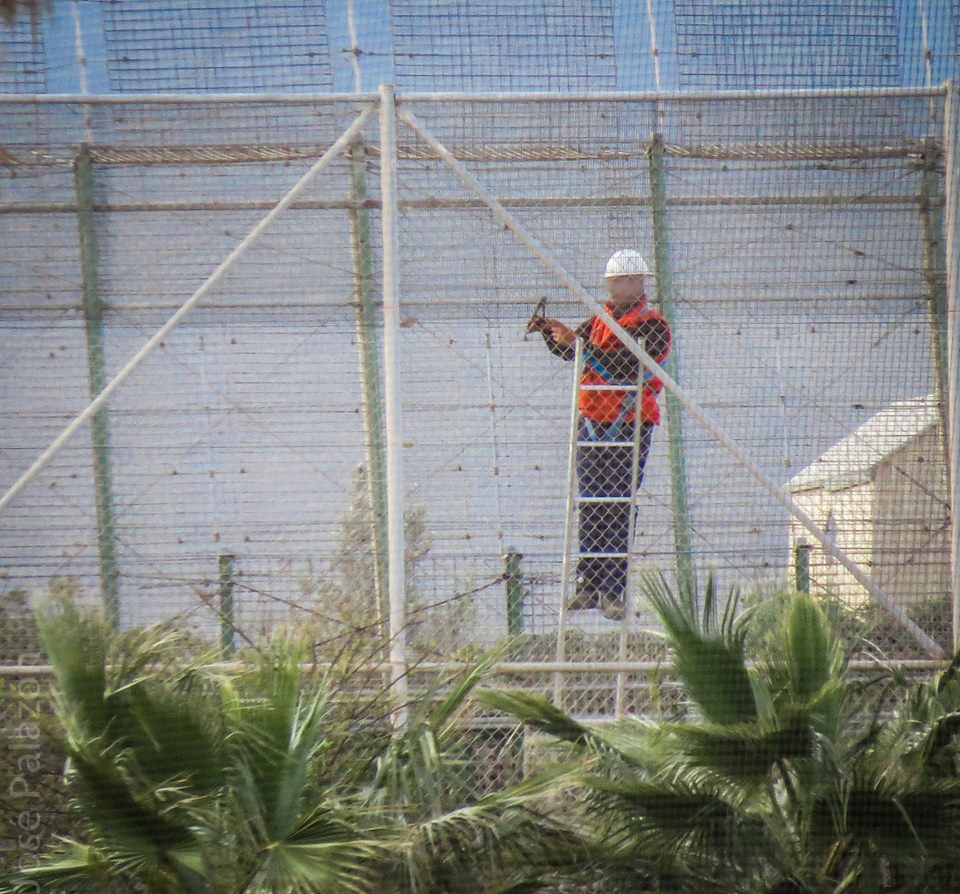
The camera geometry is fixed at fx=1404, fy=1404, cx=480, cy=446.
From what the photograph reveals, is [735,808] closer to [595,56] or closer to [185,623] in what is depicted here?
[185,623]

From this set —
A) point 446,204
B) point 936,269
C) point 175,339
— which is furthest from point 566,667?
point 936,269

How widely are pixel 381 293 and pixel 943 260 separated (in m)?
2.43

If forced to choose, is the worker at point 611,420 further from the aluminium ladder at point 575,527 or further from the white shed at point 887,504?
the white shed at point 887,504

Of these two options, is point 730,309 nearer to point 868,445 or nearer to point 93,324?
point 868,445

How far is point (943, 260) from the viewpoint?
6062mm

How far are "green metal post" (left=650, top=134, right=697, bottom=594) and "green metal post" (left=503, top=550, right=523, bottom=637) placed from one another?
69cm

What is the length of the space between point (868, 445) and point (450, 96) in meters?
2.33

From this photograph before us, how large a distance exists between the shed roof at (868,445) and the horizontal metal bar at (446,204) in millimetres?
916

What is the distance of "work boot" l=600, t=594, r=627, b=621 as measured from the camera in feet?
19.5

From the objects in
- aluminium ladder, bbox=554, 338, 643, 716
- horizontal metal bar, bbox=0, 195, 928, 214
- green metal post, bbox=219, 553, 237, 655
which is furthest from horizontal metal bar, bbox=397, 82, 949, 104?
green metal post, bbox=219, 553, 237, 655

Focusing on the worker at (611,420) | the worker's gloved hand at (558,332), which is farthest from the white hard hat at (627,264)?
the worker's gloved hand at (558,332)

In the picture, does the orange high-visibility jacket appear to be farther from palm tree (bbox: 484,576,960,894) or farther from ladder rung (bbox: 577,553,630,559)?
palm tree (bbox: 484,576,960,894)

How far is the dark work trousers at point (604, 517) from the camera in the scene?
596 centimetres

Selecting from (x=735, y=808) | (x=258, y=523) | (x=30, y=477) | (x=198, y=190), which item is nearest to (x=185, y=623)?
(x=258, y=523)
